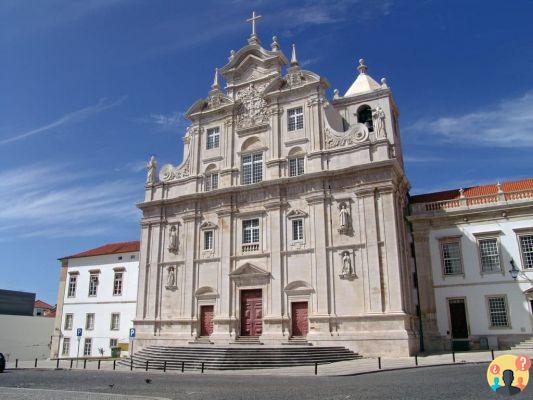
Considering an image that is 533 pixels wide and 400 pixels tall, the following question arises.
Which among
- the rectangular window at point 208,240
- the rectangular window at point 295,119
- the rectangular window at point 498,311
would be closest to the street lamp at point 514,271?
the rectangular window at point 498,311

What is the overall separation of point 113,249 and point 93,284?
3.51 m

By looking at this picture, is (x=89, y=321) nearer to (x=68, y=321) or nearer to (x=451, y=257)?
(x=68, y=321)

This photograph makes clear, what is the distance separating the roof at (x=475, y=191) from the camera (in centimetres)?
3045

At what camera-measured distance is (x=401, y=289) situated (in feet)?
86.3

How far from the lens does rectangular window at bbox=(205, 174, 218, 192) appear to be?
34.5 m

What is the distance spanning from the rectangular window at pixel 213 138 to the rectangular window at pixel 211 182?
233cm

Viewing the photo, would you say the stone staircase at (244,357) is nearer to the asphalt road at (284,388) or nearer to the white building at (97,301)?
the asphalt road at (284,388)

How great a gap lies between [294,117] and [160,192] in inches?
474

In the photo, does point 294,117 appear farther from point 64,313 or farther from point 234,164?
point 64,313

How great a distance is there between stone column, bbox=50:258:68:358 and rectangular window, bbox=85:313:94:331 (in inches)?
114

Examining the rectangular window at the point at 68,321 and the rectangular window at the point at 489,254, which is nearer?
the rectangular window at the point at 489,254

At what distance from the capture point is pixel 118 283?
131 feet

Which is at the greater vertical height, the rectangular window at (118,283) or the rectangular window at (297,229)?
the rectangular window at (297,229)

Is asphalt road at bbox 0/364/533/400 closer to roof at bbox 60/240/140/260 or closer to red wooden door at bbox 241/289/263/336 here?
red wooden door at bbox 241/289/263/336
